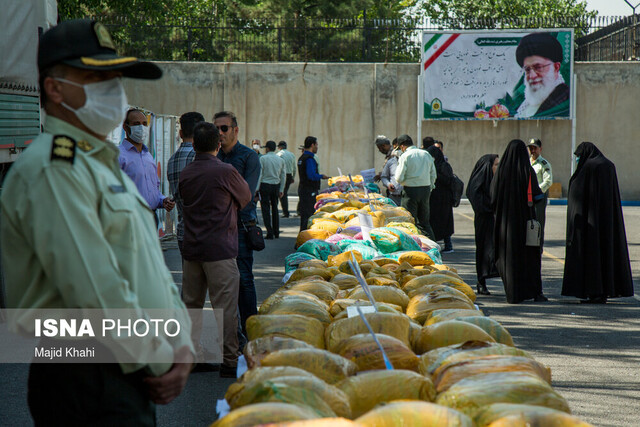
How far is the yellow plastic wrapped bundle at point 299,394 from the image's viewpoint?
2891 millimetres

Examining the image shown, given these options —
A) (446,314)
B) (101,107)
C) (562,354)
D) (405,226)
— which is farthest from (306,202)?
(101,107)

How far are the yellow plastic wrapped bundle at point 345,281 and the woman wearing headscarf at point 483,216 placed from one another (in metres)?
4.19

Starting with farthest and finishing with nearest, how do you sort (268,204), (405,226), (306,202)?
(268,204), (306,202), (405,226)

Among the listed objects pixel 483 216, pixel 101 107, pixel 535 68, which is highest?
pixel 535 68

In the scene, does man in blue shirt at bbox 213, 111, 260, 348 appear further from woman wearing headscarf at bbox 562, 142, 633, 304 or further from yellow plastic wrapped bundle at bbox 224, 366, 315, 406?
woman wearing headscarf at bbox 562, 142, 633, 304

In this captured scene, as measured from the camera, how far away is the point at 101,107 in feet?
7.61

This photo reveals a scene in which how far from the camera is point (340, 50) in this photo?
93.7 feet

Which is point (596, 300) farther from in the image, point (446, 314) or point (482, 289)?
point (446, 314)

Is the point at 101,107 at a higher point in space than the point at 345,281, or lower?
higher

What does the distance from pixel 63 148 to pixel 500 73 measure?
24.6m

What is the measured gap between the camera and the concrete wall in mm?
26161

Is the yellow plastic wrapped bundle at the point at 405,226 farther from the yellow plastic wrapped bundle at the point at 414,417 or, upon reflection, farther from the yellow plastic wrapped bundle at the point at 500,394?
the yellow plastic wrapped bundle at the point at 414,417

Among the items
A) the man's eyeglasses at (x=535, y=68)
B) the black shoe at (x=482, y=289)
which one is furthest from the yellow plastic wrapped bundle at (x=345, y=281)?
the man's eyeglasses at (x=535, y=68)

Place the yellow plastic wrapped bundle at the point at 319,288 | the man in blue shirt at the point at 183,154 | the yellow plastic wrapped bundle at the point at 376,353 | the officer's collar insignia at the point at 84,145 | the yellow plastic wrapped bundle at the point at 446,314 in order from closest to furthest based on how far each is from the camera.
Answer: the officer's collar insignia at the point at 84,145
the yellow plastic wrapped bundle at the point at 376,353
the yellow plastic wrapped bundle at the point at 446,314
the yellow plastic wrapped bundle at the point at 319,288
the man in blue shirt at the point at 183,154
